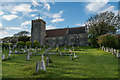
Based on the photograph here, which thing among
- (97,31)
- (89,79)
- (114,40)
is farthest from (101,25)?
(89,79)

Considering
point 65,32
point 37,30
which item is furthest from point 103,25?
point 37,30

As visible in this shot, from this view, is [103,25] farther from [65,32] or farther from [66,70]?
[66,70]

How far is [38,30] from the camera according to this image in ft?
116

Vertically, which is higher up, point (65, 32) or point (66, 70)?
point (65, 32)

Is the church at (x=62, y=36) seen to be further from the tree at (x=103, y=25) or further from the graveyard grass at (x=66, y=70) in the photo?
the graveyard grass at (x=66, y=70)

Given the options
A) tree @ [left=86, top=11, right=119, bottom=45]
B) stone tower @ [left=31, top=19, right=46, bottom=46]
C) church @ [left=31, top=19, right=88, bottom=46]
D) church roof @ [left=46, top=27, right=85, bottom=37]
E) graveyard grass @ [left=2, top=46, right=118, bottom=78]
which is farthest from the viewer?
church roof @ [left=46, top=27, right=85, bottom=37]

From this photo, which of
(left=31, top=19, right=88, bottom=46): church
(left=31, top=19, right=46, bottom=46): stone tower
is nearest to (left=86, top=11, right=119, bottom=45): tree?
(left=31, top=19, right=88, bottom=46): church

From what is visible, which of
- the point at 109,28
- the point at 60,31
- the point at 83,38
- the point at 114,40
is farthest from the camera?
the point at 60,31

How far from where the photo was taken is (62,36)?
36.2 m

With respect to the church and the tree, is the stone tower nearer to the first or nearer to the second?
the church

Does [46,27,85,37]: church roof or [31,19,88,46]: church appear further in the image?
[46,27,85,37]: church roof

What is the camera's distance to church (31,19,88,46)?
33.6 meters

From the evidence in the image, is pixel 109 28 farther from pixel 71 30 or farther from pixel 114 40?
pixel 71 30

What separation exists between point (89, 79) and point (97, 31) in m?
29.1
